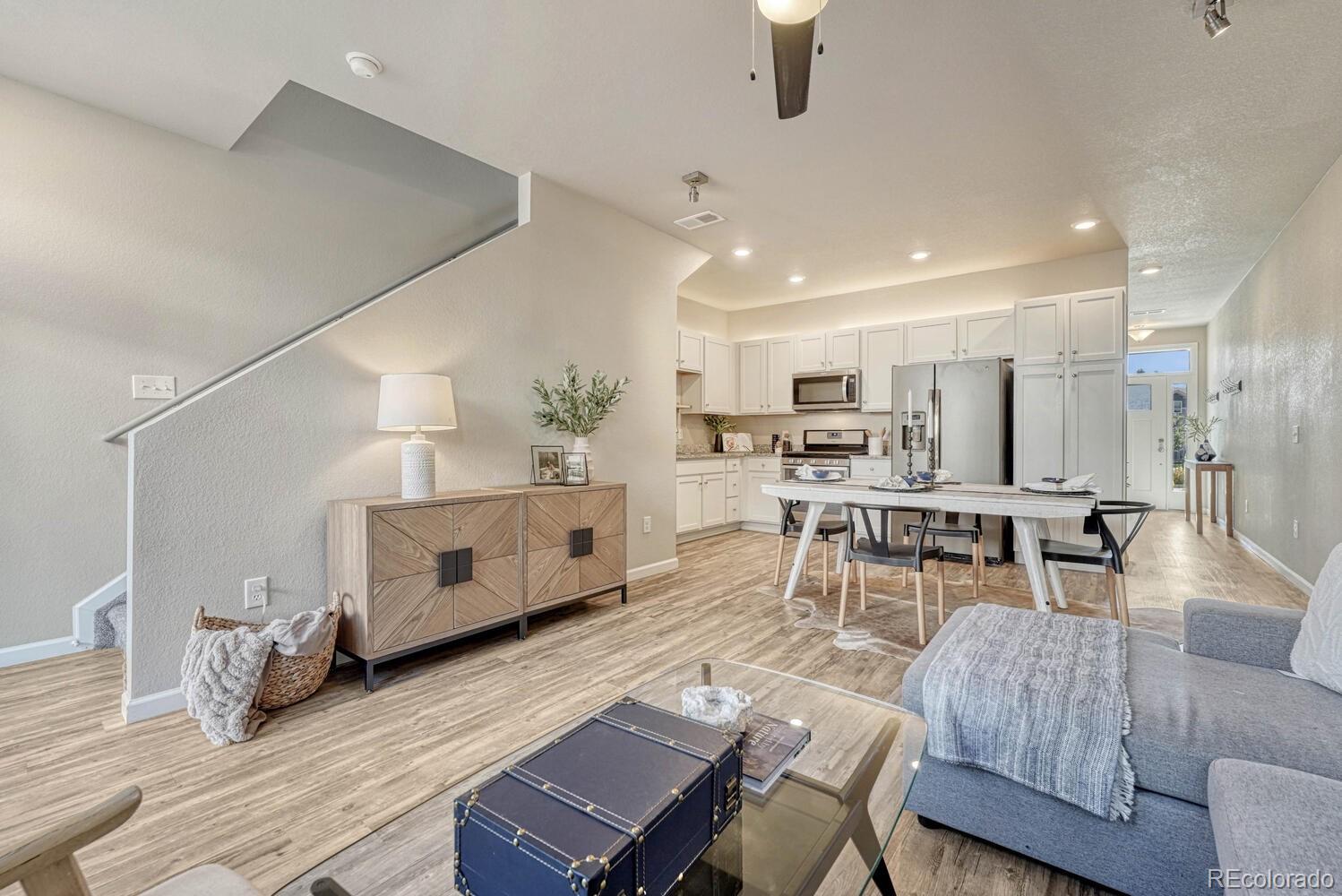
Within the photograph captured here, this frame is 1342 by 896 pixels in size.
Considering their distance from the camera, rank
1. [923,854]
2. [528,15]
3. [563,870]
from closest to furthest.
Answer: [563,870] < [923,854] < [528,15]

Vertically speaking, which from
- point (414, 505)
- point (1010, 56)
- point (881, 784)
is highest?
point (1010, 56)

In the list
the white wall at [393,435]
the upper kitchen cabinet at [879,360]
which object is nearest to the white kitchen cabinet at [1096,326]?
the upper kitchen cabinet at [879,360]

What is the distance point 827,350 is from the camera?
6.28 metres

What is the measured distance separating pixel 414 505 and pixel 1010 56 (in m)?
3.28

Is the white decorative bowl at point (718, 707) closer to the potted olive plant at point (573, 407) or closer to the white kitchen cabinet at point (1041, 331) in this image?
the potted olive plant at point (573, 407)

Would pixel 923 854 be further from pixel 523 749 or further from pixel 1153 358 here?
pixel 1153 358

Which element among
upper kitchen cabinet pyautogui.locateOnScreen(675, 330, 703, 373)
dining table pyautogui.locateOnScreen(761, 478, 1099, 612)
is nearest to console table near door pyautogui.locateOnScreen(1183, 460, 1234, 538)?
dining table pyautogui.locateOnScreen(761, 478, 1099, 612)

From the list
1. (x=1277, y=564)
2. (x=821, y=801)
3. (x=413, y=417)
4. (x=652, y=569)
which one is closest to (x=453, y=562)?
(x=413, y=417)

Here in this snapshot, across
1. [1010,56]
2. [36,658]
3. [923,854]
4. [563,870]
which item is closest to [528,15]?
A: [1010,56]

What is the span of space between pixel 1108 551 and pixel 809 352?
389 centimetres

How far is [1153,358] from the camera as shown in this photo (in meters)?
8.59

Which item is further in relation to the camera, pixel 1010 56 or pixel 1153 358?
pixel 1153 358

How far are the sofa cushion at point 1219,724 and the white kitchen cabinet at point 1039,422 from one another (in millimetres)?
3622

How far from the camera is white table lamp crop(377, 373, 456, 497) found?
2.75 metres
